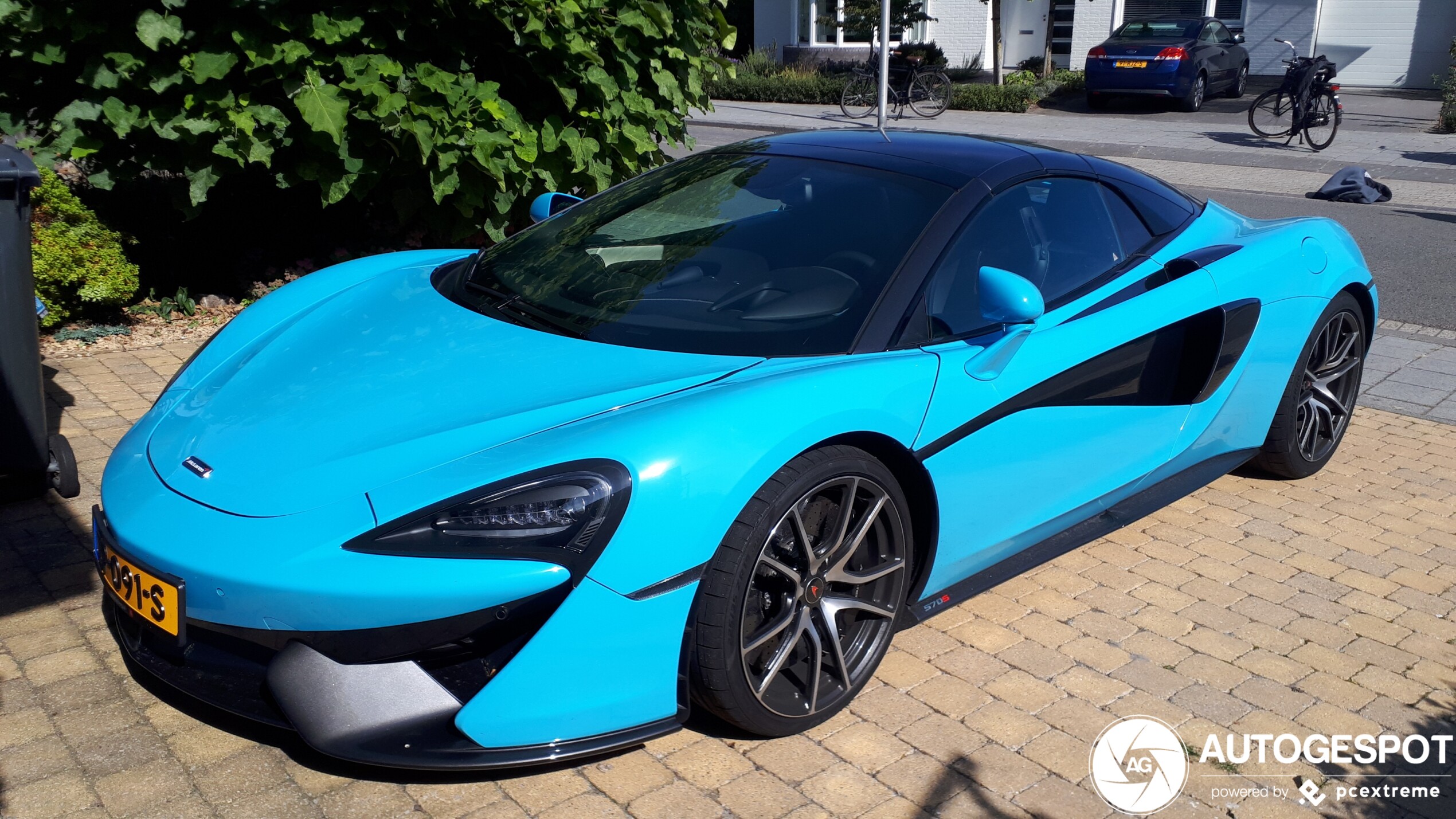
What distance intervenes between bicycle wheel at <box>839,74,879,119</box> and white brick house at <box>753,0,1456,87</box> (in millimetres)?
5386

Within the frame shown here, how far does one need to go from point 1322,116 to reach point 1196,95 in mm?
5304

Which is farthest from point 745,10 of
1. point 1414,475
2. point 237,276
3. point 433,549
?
point 433,549

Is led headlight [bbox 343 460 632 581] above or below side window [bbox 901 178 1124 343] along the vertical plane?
below

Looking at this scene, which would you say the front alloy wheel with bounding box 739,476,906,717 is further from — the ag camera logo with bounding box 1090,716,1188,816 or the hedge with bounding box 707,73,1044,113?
the hedge with bounding box 707,73,1044,113

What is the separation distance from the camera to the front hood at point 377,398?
8.69 feet

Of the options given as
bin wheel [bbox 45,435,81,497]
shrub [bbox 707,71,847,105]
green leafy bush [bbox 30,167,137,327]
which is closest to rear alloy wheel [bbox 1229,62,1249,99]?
shrub [bbox 707,71,847,105]

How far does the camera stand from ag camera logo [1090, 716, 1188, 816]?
109 inches

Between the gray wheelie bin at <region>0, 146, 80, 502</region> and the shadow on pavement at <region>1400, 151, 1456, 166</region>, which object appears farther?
the shadow on pavement at <region>1400, 151, 1456, 166</region>

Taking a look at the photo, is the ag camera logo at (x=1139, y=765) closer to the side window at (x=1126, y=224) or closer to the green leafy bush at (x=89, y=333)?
the side window at (x=1126, y=224)

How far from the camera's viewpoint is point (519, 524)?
247 cm

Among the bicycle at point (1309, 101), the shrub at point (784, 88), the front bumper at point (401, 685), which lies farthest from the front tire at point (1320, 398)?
the shrub at point (784, 88)

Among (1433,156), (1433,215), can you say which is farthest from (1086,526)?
(1433,156)

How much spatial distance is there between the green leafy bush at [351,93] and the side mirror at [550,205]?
5.91ft

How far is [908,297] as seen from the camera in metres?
3.17
